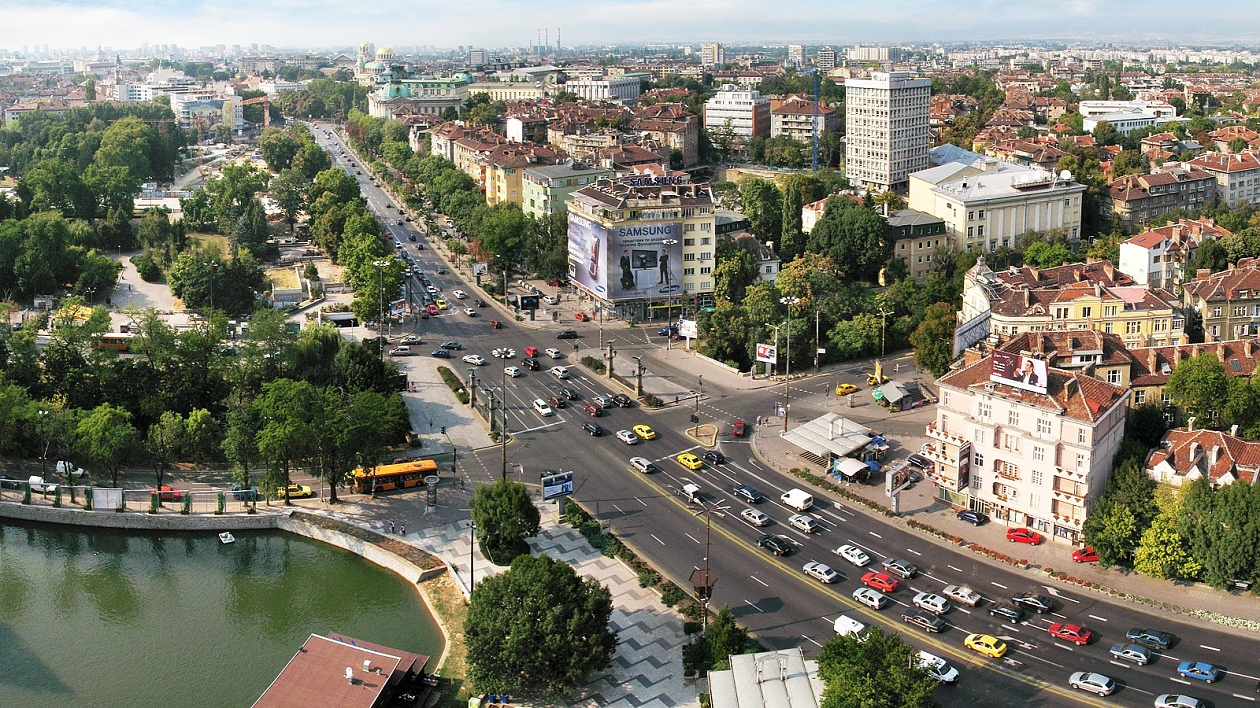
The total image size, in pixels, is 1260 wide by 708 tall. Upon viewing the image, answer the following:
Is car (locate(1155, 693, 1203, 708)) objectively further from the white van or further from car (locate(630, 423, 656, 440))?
car (locate(630, 423, 656, 440))

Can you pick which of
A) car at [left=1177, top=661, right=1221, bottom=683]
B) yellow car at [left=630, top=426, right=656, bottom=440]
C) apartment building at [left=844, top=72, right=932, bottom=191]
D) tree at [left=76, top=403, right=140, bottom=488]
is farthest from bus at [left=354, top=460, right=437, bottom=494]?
apartment building at [left=844, top=72, right=932, bottom=191]

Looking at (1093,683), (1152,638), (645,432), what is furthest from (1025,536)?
(645,432)

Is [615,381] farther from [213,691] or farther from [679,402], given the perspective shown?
[213,691]

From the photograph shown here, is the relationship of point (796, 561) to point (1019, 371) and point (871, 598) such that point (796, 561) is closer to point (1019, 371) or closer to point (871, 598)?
point (871, 598)

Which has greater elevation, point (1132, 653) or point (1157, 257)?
point (1157, 257)

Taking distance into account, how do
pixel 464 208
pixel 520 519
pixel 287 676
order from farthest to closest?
pixel 464 208, pixel 520 519, pixel 287 676

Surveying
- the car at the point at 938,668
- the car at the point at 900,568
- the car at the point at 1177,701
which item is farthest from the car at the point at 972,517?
the car at the point at 1177,701

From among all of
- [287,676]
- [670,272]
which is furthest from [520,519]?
[670,272]
